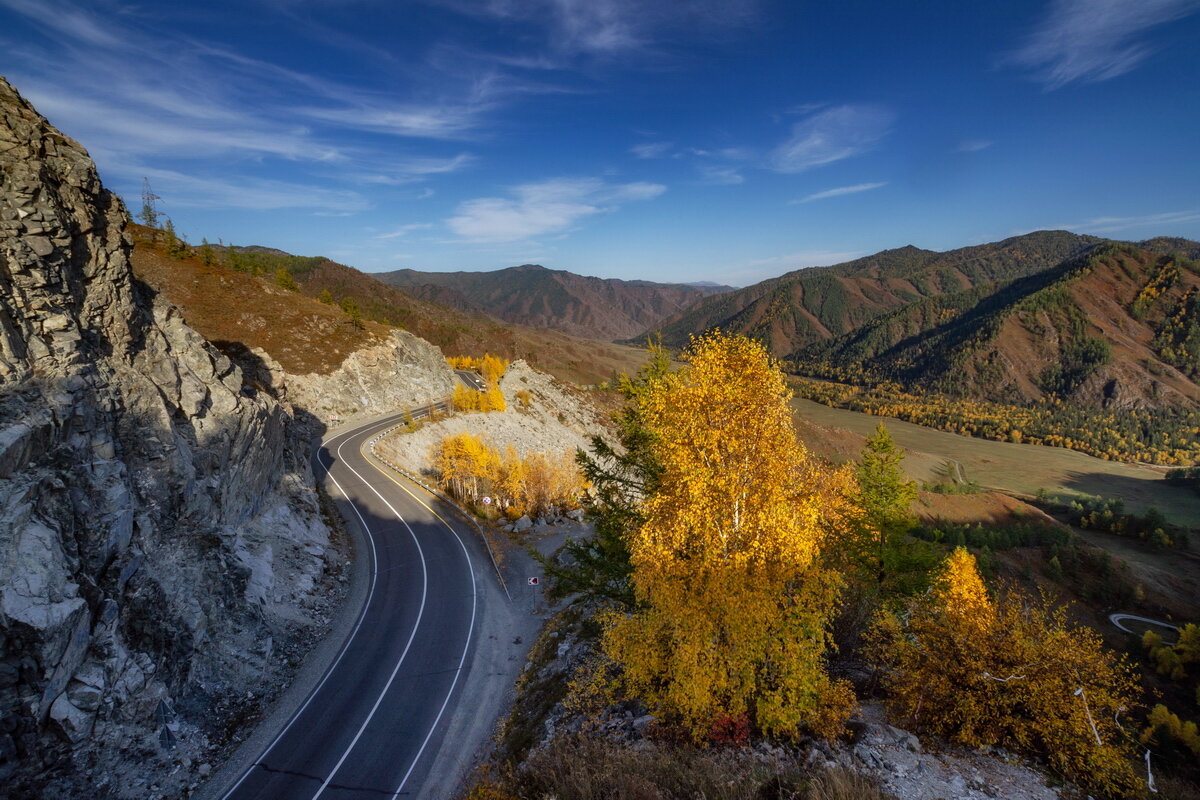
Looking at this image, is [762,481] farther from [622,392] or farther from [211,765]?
[211,765]

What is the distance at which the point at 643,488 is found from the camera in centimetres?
1750

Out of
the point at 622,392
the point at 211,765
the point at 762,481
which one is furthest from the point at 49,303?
the point at 762,481

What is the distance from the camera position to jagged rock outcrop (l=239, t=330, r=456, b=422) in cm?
6059

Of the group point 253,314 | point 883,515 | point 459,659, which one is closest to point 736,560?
point 883,515

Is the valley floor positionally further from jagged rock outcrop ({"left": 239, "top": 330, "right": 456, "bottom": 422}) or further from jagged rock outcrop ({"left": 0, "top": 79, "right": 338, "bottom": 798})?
jagged rock outcrop ({"left": 0, "top": 79, "right": 338, "bottom": 798})

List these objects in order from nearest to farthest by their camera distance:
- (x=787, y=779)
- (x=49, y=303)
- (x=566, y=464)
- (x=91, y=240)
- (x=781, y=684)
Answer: (x=787, y=779) < (x=781, y=684) < (x=49, y=303) < (x=91, y=240) < (x=566, y=464)

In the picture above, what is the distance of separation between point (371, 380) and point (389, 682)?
56.6 m

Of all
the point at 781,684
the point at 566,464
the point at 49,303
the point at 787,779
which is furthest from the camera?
the point at 566,464

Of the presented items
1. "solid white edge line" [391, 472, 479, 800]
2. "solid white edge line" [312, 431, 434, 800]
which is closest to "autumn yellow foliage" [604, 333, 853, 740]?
"solid white edge line" [391, 472, 479, 800]

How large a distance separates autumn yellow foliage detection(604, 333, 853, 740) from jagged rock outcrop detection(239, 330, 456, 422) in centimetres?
5640

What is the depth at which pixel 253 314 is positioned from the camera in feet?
222

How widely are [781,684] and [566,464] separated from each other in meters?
42.9

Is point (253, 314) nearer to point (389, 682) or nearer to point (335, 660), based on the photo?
point (335, 660)

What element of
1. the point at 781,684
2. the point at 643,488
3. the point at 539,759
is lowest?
the point at 539,759
